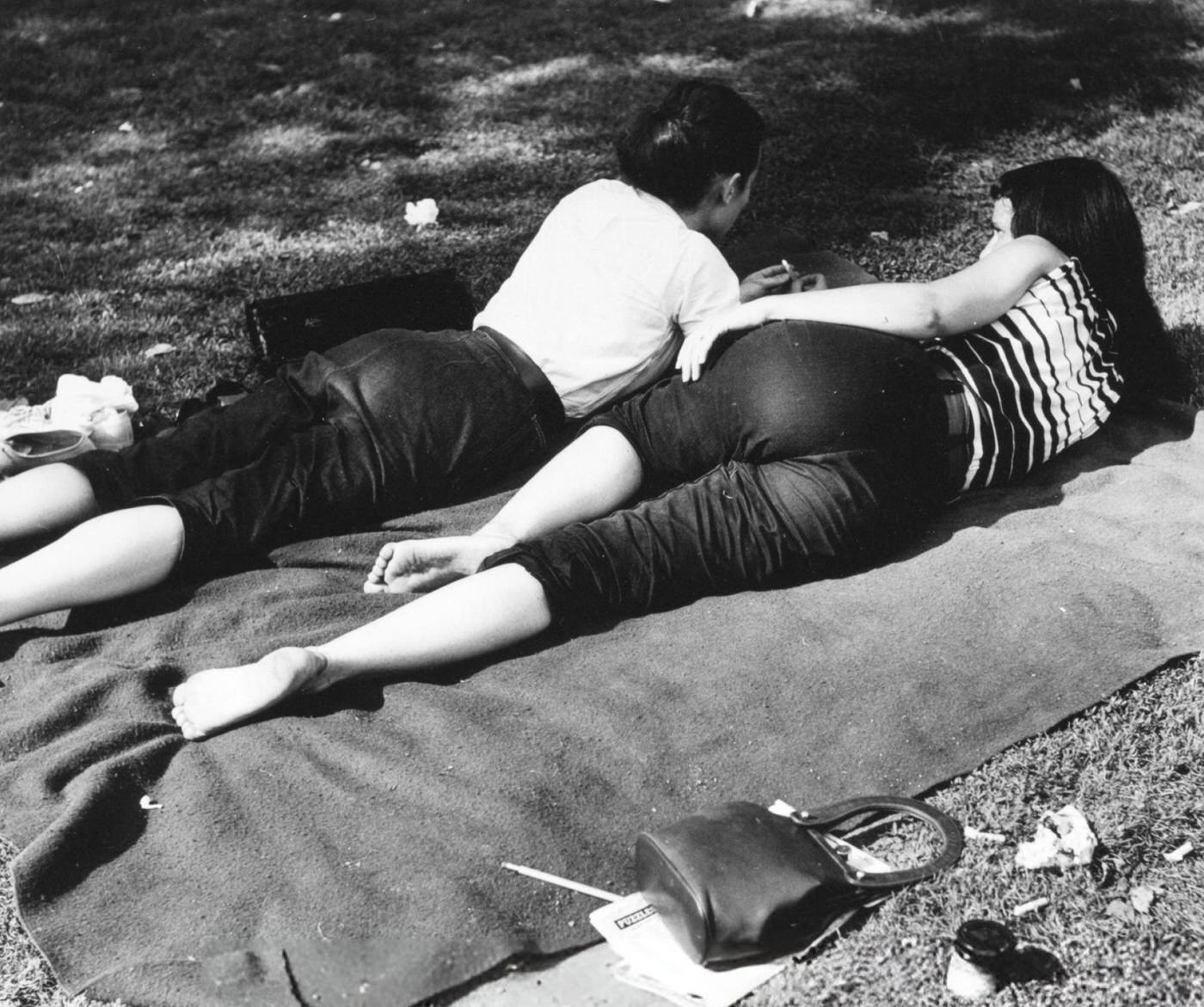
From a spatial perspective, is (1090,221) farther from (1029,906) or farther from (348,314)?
(348,314)

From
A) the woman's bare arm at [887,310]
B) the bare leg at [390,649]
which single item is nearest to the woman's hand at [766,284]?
the woman's bare arm at [887,310]

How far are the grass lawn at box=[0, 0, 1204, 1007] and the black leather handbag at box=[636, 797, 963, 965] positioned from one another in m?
0.29

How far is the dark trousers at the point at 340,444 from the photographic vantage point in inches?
137

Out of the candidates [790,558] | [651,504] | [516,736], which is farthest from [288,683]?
[790,558]

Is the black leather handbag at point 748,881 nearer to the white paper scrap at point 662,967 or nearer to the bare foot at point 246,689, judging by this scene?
the white paper scrap at point 662,967

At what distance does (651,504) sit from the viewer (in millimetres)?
3367

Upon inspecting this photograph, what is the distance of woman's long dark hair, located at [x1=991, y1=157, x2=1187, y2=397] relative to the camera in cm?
387

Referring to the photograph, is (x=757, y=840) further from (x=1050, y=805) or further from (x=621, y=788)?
(x=1050, y=805)

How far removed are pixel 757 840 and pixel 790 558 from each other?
1012mm

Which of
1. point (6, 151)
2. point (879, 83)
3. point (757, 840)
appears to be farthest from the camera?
point (879, 83)

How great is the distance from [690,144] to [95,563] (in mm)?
1959

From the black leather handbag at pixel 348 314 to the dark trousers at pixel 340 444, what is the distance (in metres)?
0.74

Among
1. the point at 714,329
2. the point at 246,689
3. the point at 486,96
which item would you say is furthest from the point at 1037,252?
the point at 486,96

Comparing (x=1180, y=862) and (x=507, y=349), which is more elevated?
(x=507, y=349)
